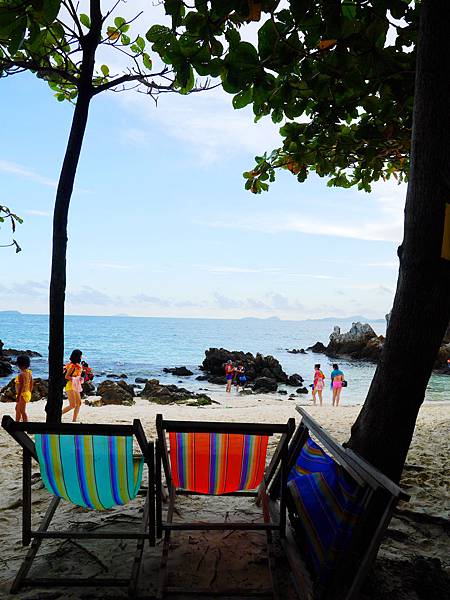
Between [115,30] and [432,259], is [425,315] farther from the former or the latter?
[115,30]

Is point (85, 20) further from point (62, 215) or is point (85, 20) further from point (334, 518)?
point (334, 518)

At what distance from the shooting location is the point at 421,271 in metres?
2.33

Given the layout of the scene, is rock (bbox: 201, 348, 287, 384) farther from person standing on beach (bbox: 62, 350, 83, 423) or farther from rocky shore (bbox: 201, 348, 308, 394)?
person standing on beach (bbox: 62, 350, 83, 423)

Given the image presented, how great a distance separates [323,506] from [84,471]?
1.24 metres

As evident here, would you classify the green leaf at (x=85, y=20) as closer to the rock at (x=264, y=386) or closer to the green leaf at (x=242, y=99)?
the green leaf at (x=242, y=99)

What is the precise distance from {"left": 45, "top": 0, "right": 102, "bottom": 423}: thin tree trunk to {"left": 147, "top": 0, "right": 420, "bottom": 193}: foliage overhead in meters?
1.40

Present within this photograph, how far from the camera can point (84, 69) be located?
4.06 m

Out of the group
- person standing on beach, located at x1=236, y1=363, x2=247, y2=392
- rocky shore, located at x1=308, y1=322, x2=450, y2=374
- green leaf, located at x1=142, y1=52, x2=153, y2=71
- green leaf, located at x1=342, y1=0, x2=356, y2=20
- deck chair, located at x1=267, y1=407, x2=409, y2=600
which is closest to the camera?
deck chair, located at x1=267, y1=407, x2=409, y2=600

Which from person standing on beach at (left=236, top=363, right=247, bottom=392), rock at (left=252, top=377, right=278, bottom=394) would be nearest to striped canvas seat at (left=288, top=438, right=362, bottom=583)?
person standing on beach at (left=236, top=363, right=247, bottom=392)

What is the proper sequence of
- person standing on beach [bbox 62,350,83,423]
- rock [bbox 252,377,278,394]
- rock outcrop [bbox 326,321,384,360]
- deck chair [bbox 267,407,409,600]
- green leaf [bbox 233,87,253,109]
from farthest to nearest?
1. rock outcrop [bbox 326,321,384,360]
2. rock [bbox 252,377,278,394]
3. person standing on beach [bbox 62,350,83,423]
4. green leaf [bbox 233,87,253,109]
5. deck chair [bbox 267,407,409,600]

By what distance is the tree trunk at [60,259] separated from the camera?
3957 mm

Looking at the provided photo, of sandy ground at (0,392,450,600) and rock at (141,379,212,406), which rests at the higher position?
sandy ground at (0,392,450,600)

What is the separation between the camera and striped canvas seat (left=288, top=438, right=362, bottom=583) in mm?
1826

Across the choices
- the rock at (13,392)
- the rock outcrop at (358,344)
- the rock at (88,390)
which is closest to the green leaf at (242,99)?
the rock at (13,392)
